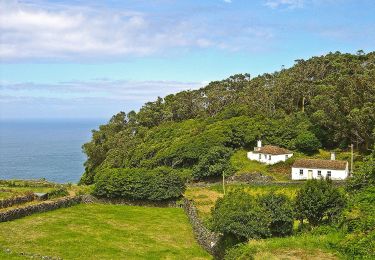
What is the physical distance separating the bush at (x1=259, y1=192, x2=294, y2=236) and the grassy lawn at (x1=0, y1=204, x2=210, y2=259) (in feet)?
23.5

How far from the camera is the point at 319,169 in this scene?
59031mm

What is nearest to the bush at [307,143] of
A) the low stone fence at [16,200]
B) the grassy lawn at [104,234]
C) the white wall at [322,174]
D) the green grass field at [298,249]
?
the white wall at [322,174]

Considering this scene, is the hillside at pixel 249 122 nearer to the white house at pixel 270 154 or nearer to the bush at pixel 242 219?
the white house at pixel 270 154

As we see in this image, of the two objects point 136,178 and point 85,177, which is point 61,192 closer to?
point 136,178

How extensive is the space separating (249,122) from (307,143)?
1210 cm

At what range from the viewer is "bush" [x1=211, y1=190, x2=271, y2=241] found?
98.1 ft

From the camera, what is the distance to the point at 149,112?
4262 inches

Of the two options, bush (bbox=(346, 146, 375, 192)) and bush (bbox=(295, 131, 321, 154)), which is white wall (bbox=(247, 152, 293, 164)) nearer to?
bush (bbox=(295, 131, 321, 154))

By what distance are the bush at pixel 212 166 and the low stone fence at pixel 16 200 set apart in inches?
1031

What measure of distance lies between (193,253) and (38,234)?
14186mm

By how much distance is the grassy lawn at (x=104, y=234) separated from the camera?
34812 millimetres

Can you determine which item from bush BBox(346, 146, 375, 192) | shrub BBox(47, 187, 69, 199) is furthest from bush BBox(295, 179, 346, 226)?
shrub BBox(47, 187, 69, 199)

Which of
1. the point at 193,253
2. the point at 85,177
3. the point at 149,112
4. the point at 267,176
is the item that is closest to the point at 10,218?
the point at 193,253

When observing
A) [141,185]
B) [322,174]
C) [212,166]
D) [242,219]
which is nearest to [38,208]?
[141,185]
